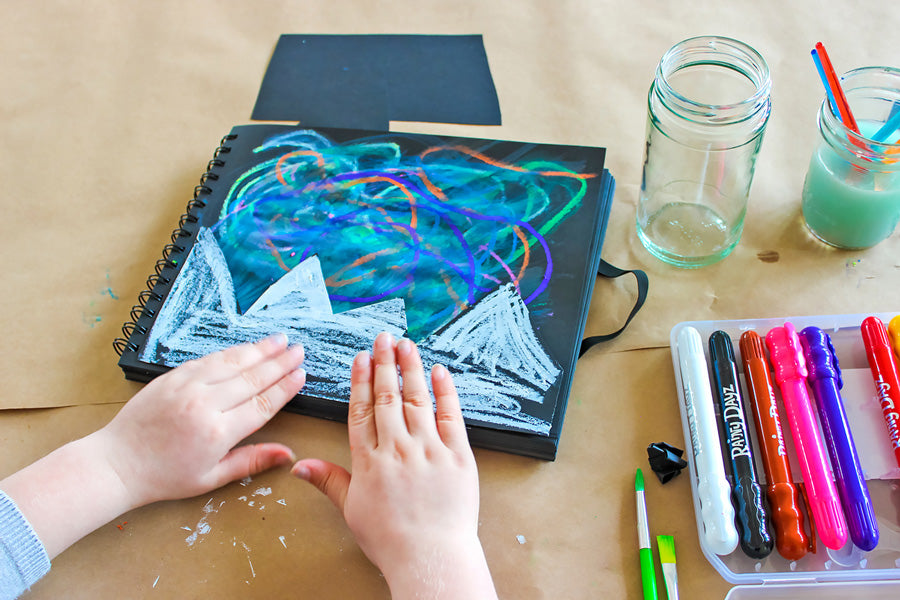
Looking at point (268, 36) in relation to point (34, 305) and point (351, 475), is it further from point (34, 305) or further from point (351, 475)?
point (351, 475)

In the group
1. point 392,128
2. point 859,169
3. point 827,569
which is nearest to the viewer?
point 827,569

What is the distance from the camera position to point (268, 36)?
1048mm

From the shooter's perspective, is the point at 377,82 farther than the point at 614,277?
Yes

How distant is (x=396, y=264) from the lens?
78 centimetres

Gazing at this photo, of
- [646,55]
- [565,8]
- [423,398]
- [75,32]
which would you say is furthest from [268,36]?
[423,398]

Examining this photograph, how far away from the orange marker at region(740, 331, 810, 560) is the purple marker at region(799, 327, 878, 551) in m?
0.04

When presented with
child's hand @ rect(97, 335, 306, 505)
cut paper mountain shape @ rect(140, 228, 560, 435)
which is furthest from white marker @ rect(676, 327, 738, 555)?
child's hand @ rect(97, 335, 306, 505)

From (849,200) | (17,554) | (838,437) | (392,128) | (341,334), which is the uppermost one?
(392,128)

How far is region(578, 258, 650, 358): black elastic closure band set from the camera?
2.41ft

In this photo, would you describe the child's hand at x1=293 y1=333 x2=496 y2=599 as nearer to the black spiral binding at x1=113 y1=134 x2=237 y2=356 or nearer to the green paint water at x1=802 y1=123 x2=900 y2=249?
the black spiral binding at x1=113 y1=134 x2=237 y2=356

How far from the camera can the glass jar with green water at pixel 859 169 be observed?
70 centimetres

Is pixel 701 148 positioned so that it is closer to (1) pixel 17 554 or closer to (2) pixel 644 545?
(2) pixel 644 545

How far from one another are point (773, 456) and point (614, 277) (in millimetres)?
248

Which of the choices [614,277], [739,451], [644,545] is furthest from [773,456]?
[614,277]
